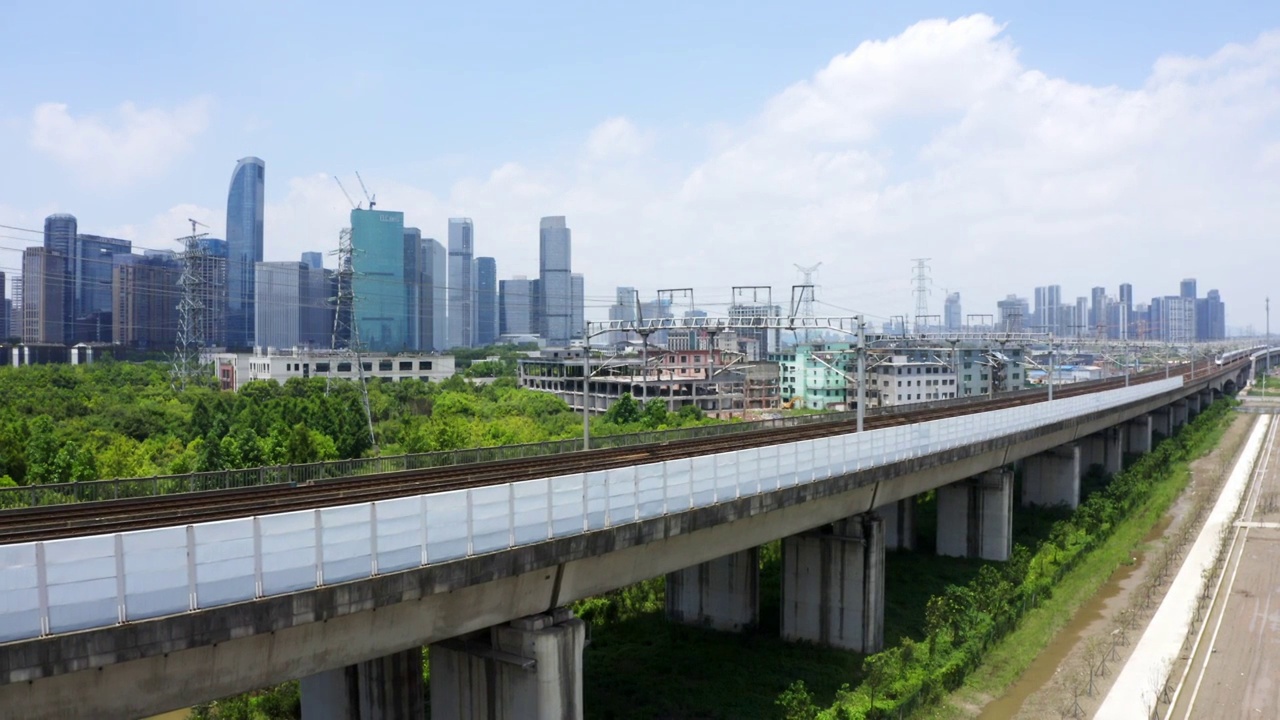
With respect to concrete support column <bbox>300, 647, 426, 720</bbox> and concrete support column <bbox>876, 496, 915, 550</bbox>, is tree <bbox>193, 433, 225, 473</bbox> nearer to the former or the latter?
concrete support column <bbox>300, 647, 426, 720</bbox>

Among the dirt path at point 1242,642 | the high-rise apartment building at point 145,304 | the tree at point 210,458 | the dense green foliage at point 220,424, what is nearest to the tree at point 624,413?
the dense green foliage at point 220,424

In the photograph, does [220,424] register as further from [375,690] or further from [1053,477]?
[1053,477]

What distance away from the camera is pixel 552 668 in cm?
1817

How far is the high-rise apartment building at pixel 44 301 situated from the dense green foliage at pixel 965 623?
614 ft

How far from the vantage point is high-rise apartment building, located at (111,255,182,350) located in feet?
595

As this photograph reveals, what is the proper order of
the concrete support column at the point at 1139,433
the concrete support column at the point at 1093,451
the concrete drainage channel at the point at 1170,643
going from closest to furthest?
the concrete drainage channel at the point at 1170,643 < the concrete support column at the point at 1093,451 < the concrete support column at the point at 1139,433

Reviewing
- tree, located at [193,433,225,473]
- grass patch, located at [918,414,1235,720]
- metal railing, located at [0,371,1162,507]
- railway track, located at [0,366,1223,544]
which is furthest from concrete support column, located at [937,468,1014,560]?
tree, located at [193,433,225,473]

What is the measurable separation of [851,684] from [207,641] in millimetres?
20776

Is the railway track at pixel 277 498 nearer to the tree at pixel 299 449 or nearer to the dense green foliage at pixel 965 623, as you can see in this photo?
the dense green foliage at pixel 965 623

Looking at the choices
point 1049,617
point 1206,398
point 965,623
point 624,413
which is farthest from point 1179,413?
point 965,623

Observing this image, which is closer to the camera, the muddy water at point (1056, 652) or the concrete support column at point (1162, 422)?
the muddy water at point (1056, 652)

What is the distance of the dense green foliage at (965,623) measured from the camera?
25.5m

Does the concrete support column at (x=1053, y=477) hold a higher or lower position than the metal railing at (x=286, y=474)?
lower

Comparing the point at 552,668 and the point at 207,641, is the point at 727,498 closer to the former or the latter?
the point at 552,668
